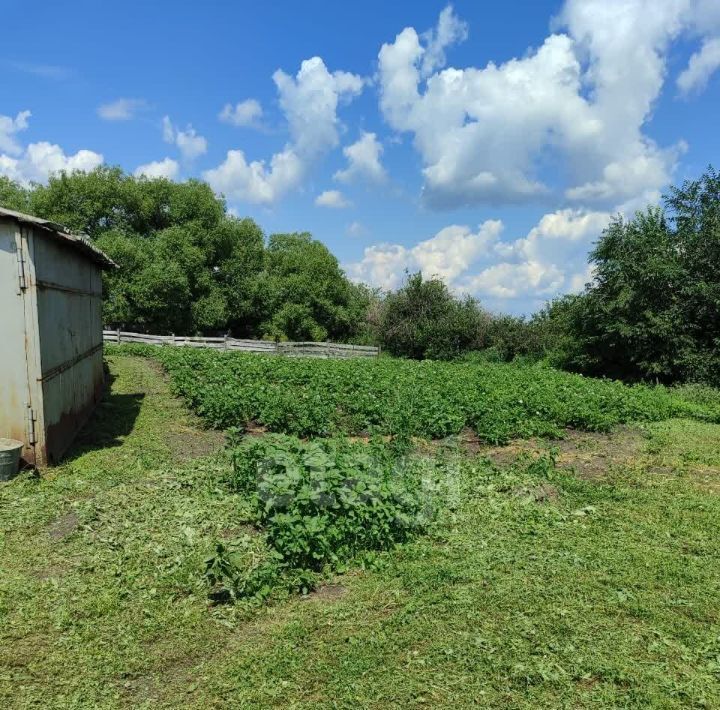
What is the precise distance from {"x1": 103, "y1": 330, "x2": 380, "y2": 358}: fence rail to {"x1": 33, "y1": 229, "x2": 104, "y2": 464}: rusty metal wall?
832 inches

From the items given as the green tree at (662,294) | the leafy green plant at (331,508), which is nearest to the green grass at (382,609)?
the leafy green plant at (331,508)

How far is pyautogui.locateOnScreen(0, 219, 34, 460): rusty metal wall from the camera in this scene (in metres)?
7.92

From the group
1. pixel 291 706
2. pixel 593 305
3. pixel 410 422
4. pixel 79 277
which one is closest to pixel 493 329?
pixel 593 305

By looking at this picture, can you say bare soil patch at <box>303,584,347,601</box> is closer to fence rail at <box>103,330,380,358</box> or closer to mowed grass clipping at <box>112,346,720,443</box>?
mowed grass clipping at <box>112,346,720,443</box>

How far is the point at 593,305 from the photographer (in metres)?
24.7

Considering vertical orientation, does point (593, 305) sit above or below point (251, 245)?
below

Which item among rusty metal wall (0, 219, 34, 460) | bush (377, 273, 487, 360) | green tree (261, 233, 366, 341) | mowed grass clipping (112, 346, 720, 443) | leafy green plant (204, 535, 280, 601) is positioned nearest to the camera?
leafy green plant (204, 535, 280, 601)

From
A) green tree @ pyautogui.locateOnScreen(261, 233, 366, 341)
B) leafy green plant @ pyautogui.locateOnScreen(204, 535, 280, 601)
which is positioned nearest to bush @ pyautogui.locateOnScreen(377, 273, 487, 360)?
green tree @ pyautogui.locateOnScreen(261, 233, 366, 341)

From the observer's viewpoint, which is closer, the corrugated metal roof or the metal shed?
A: the corrugated metal roof

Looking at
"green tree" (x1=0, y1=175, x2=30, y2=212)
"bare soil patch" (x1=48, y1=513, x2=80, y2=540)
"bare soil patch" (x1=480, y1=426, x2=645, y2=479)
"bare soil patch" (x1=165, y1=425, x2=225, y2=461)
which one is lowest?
"bare soil patch" (x1=480, y1=426, x2=645, y2=479)

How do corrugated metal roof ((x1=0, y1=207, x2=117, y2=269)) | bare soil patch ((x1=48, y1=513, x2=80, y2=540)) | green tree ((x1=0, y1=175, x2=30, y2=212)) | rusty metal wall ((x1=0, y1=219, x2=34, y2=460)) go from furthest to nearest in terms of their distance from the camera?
green tree ((x1=0, y1=175, x2=30, y2=212)) < rusty metal wall ((x1=0, y1=219, x2=34, y2=460)) < corrugated metal roof ((x1=0, y1=207, x2=117, y2=269)) < bare soil patch ((x1=48, y1=513, x2=80, y2=540))

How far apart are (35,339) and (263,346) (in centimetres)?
2768

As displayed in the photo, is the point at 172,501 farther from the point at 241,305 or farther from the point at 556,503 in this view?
the point at 241,305

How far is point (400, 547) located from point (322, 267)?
144ft
